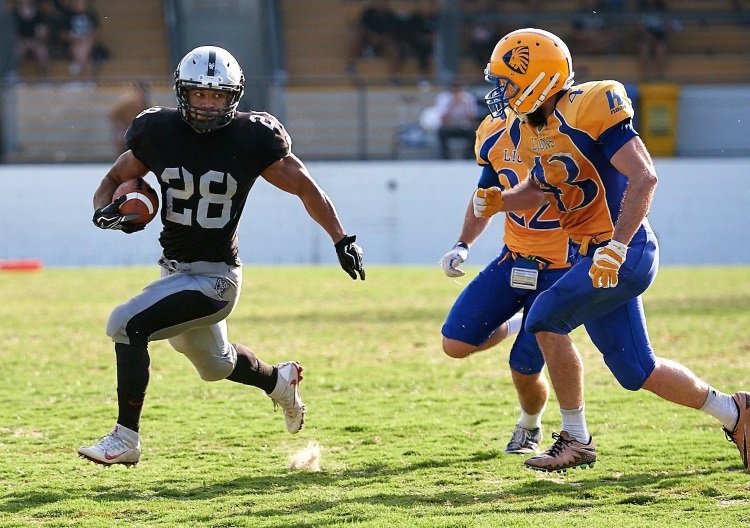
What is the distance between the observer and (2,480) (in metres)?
4.60

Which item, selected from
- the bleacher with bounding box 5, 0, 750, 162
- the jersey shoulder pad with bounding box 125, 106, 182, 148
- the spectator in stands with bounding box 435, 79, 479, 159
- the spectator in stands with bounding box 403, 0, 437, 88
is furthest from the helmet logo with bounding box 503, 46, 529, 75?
the spectator in stands with bounding box 403, 0, 437, 88

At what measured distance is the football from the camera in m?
4.70

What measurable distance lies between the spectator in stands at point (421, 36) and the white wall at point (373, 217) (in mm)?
4069

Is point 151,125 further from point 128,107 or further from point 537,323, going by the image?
point 128,107

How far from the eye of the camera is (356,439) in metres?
5.41

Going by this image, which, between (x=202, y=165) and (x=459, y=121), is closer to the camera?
(x=202, y=165)

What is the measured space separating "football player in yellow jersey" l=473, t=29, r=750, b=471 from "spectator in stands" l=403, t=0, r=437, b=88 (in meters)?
14.8

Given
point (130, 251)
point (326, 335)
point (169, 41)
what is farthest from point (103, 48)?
point (326, 335)

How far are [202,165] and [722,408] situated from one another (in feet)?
7.50

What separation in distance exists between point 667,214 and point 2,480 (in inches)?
483

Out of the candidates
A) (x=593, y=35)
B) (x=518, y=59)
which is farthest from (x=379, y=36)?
(x=518, y=59)

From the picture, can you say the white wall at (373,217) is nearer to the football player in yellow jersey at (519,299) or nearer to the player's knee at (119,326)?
the football player in yellow jersey at (519,299)

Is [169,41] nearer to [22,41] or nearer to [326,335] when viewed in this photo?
[22,41]

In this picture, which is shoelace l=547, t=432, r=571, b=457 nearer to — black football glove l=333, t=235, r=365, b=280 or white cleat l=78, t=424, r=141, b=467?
black football glove l=333, t=235, r=365, b=280
